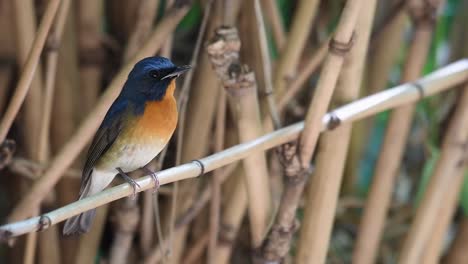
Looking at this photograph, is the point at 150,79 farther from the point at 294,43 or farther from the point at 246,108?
the point at 294,43

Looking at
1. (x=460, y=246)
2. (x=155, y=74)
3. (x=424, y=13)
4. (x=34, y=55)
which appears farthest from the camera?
(x=460, y=246)

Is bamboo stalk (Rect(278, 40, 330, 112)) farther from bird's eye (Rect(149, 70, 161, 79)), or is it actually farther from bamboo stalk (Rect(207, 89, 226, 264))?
bird's eye (Rect(149, 70, 161, 79))

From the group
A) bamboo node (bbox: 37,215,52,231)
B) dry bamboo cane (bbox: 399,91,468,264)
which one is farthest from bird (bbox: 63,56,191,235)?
dry bamboo cane (bbox: 399,91,468,264)

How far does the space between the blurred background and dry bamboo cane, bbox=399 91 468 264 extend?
2 centimetres

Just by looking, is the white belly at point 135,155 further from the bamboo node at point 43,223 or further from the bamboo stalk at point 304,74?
the bamboo node at point 43,223

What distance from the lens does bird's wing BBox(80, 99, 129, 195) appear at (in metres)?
1.68

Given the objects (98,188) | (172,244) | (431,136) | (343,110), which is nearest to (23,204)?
(98,188)

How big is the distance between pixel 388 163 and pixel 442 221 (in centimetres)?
20

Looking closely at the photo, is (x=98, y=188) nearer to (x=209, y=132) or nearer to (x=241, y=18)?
(x=209, y=132)

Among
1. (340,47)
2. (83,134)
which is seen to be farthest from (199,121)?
(340,47)

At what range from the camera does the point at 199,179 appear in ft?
6.35

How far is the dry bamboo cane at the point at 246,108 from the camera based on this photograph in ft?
5.18

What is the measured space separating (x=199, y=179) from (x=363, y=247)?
1.39ft

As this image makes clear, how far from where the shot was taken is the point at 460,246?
2125mm
